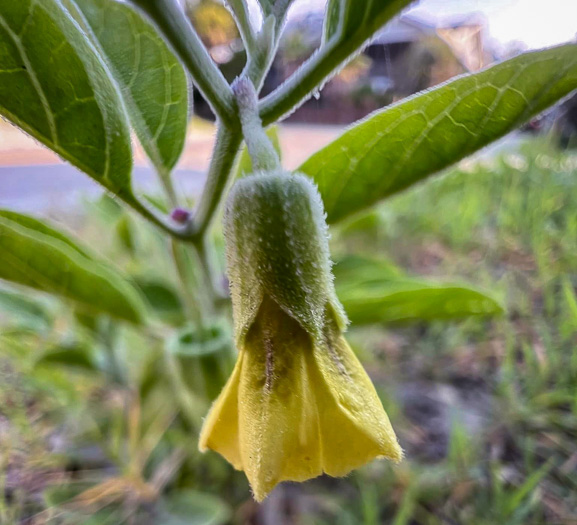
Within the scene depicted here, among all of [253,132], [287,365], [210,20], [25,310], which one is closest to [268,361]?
[287,365]

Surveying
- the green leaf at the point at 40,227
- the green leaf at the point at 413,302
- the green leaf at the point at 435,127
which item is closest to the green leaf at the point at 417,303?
the green leaf at the point at 413,302

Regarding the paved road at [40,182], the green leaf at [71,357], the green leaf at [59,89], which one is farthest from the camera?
the paved road at [40,182]

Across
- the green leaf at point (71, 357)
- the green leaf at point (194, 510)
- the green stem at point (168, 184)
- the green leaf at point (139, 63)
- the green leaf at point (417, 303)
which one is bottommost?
the green leaf at point (194, 510)

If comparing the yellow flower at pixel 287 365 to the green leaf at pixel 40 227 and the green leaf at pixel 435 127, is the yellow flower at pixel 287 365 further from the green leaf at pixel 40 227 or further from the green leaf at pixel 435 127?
the green leaf at pixel 40 227

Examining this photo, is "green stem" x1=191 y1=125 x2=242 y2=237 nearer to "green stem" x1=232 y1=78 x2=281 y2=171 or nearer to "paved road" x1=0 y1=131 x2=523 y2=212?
"green stem" x1=232 y1=78 x2=281 y2=171

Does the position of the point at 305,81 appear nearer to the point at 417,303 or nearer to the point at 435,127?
the point at 435,127

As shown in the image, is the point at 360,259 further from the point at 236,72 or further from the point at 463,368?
the point at 236,72

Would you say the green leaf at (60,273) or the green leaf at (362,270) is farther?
the green leaf at (362,270)

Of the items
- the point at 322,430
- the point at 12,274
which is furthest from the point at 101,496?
the point at 322,430
